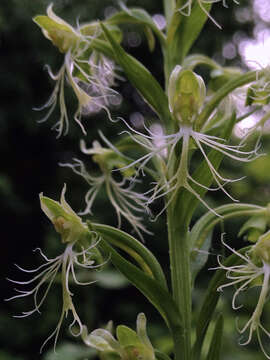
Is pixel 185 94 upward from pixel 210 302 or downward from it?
upward

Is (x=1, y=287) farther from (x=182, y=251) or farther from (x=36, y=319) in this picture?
(x=182, y=251)

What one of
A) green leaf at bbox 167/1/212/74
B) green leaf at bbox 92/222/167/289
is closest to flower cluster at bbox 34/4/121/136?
green leaf at bbox 167/1/212/74

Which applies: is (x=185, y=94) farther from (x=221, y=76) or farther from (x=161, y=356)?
(x=161, y=356)

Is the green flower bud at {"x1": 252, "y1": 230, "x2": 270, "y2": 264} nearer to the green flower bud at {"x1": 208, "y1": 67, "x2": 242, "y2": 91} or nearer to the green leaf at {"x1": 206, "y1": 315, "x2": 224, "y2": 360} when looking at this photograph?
the green leaf at {"x1": 206, "y1": 315, "x2": 224, "y2": 360}

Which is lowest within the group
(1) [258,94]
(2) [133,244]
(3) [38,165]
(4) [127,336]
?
(4) [127,336]

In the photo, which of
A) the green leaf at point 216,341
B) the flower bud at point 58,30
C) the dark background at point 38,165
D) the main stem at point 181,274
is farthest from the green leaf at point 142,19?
the dark background at point 38,165

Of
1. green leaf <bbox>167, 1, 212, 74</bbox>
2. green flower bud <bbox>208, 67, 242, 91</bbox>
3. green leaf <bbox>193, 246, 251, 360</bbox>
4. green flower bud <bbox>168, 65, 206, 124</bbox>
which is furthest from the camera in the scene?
green flower bud <bbox>208, 67, 242, 91</bbox>

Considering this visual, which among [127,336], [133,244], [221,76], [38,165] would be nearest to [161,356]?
[127,336]
